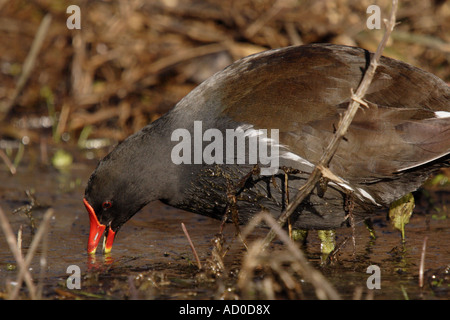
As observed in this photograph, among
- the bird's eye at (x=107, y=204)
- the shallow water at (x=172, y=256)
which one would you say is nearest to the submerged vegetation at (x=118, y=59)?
the shallow water at (x=172, y=256)

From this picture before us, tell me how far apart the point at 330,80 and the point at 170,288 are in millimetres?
1414

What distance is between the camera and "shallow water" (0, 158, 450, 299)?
329 cm

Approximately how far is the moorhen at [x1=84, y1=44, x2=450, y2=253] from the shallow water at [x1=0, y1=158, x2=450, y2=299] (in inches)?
9.8

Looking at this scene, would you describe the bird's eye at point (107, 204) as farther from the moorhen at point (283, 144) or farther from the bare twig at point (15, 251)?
→ the bare twig at point (15, 251)

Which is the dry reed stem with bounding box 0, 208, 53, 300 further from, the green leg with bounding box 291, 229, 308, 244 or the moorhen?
the green leg with bounding box 291, 229, 308, 244

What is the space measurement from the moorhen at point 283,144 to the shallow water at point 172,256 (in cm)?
25

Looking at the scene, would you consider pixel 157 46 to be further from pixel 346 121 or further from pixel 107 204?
pixel 346 121

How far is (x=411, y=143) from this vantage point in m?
3.64

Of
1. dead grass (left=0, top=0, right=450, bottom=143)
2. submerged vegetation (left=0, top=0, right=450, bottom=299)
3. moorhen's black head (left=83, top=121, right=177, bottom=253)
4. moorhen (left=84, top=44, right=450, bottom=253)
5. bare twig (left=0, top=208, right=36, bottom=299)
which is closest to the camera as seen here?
bare twig (left=0, top=208, right=36, bottom=299)

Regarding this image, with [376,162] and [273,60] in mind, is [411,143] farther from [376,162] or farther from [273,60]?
[273,60]

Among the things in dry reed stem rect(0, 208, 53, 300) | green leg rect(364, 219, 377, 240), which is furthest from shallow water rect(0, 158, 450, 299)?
dry reed stem rect(0, 208, 53, 300)

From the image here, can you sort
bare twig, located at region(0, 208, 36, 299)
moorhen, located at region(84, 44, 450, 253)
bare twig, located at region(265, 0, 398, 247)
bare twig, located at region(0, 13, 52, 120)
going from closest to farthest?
bare twig, located at region(0, 208, 36, 299) → bare twig, located at region(265, 0, 398, 247) → moorhen, located at region(84, 44, 450, 253) → bare twig, located at region(0, 13, 52, 120)
